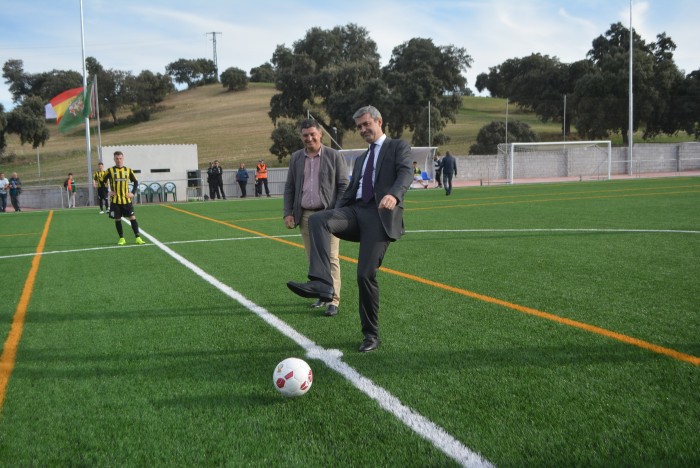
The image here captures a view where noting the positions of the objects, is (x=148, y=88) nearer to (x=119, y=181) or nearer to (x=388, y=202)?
(x=119, y=181)

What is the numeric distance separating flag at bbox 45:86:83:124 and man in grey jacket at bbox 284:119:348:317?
2696 cm

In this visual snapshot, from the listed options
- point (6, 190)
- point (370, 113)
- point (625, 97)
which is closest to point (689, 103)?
point (625, 97)

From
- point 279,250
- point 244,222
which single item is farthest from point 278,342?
point 244,222

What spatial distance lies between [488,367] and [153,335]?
2917 millimetres

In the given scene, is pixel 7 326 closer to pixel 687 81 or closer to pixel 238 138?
pixel 687 81

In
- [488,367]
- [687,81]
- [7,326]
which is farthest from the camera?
[687,81]

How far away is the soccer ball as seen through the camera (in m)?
3.76

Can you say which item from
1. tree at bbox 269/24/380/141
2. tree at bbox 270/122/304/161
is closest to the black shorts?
tree at bbox 270/122/304/161

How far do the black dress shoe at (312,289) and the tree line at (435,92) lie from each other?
47.6 meters

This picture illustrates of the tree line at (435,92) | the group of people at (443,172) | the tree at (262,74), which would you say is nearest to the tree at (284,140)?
the tree line at (435,92)

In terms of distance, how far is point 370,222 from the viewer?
4.73 m

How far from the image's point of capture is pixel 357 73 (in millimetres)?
64062

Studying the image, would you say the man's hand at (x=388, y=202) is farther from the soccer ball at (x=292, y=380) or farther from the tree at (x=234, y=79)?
the tree at (x=234, y=79)

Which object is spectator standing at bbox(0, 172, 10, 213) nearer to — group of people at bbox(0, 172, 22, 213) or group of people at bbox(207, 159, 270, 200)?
group of people at bbox(0, 172, 22, 213)
